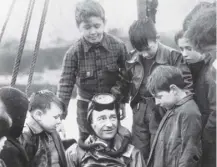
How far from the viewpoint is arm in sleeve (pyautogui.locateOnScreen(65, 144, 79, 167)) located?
0.90 meters

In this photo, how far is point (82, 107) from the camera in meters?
0.93

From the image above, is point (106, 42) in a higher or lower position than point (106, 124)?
higher

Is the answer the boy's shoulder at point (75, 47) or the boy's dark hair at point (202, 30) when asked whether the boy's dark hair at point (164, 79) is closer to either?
the boy's dark hair at point (202, 30)

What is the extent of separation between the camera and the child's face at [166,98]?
835mm

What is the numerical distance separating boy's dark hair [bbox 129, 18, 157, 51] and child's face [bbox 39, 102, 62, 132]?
0.26 meters

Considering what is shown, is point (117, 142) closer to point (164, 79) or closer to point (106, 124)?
point (106, 124)

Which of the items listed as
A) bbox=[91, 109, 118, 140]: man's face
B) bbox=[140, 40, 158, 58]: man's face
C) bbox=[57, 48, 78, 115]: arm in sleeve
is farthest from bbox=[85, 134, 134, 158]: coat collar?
bbox=[140, 40, 158, 58]: man's face

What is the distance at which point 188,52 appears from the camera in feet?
2.93

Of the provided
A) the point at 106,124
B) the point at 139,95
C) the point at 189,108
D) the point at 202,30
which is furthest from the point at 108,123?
the point at 202,30

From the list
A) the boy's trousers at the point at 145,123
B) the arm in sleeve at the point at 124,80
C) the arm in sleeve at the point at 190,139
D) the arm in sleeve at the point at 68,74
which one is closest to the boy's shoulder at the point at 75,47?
the arm in sleeve at the point at 68,74

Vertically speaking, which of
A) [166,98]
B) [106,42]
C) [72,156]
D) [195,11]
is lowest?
[72,156]

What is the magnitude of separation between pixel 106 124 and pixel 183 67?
0.81 feet

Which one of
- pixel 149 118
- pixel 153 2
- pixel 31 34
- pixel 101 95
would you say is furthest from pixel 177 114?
pixel 31 34

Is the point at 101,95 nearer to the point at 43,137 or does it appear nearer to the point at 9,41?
the point at 43,137
